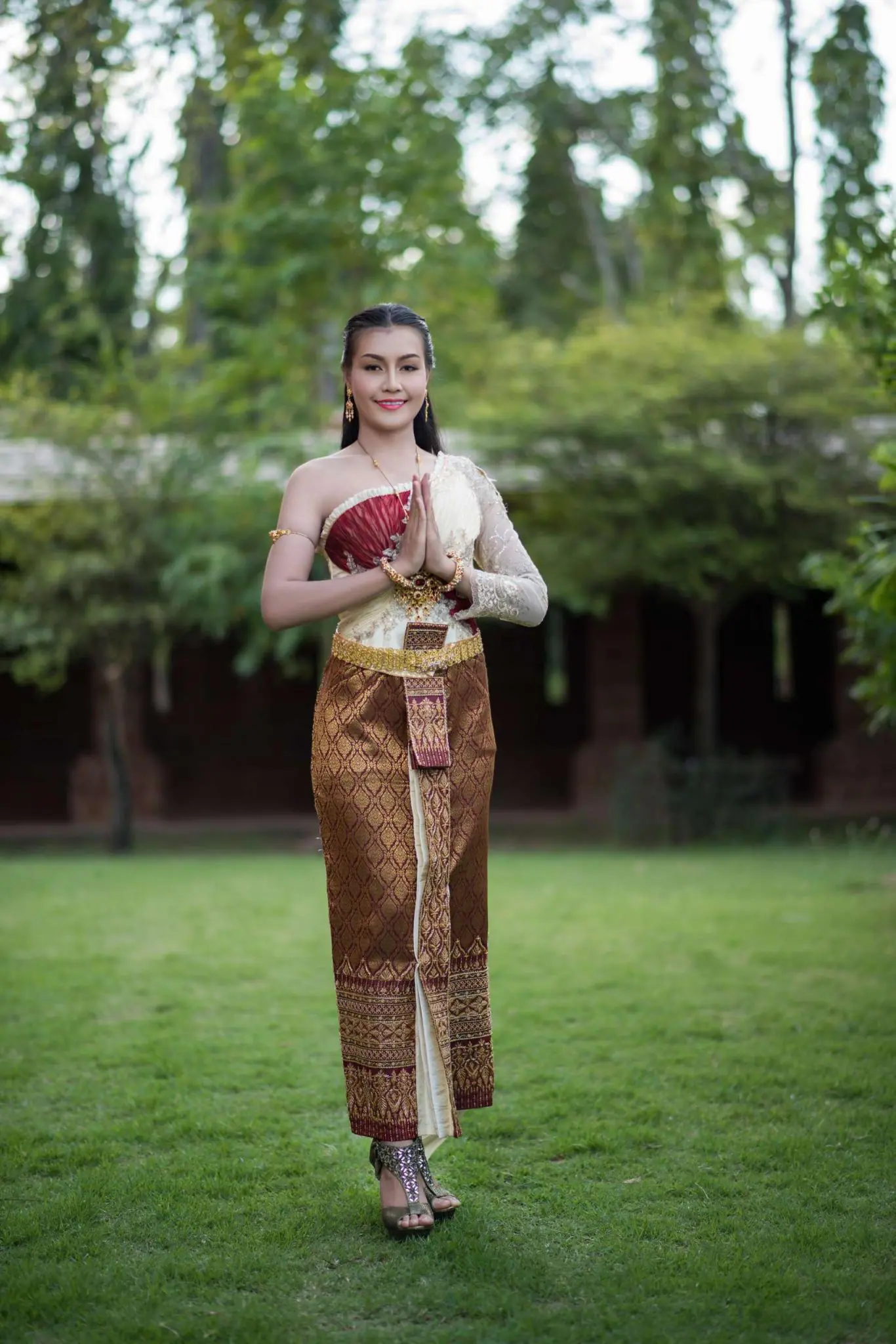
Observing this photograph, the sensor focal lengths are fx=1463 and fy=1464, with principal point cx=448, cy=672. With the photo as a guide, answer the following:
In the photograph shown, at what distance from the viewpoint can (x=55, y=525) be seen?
478 inches

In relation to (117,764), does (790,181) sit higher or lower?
higher

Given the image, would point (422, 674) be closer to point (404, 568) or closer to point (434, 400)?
point (404, 568)

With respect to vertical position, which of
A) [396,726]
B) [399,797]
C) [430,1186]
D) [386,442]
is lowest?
[430,1186]

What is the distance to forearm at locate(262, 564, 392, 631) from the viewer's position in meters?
3.24

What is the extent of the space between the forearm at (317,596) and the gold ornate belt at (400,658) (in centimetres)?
13

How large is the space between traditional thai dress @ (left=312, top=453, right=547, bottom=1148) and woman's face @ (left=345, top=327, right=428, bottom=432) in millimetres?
165

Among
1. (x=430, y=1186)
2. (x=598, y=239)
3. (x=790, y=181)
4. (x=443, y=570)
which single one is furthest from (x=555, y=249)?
(x=430, y=1186)

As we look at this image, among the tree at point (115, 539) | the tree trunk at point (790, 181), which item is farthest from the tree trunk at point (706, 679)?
the tree trunk at point (790, 181)

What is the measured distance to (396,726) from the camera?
3344mm

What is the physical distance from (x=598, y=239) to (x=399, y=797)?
65.3 feet

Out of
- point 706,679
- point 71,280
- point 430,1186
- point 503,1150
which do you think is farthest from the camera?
point 71,280

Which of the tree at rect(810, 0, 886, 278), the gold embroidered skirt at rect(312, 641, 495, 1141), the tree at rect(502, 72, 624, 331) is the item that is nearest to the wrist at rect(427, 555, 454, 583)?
the gold embroidered skirt at rect(312, 641, 495, 1141)

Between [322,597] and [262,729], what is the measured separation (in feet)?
40.1

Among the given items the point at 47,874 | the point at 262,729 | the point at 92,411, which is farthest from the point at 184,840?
the point at 92,411
